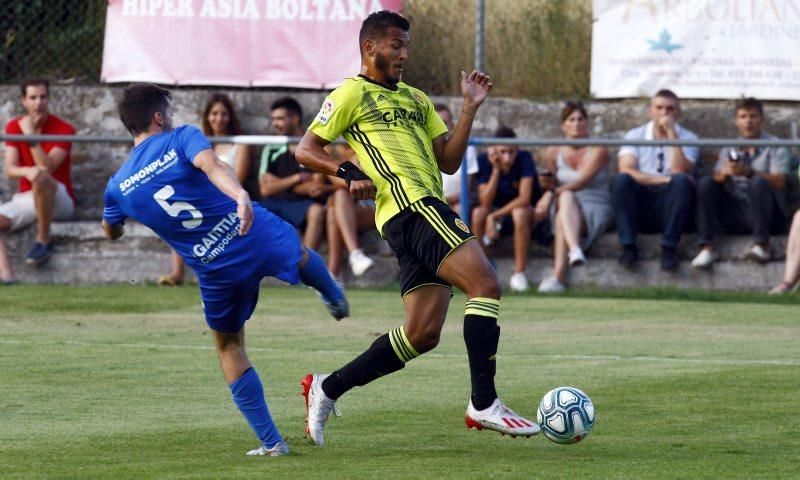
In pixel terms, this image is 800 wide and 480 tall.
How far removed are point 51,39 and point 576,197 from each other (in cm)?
710

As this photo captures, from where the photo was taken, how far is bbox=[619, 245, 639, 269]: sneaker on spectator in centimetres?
1497

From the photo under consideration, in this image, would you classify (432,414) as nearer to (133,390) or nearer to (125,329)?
(133,390)

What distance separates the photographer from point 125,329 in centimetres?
1221

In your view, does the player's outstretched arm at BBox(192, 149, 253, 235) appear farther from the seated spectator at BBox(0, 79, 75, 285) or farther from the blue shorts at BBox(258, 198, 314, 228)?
the seated spectator at BBox(0, 79, 75, 285)

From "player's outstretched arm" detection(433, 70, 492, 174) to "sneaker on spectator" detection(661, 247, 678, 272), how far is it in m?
7.62

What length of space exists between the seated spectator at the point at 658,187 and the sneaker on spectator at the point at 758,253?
2.23 feet

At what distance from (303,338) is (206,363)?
5.23ft

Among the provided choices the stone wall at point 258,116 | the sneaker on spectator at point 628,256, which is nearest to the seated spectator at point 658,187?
the sneaker on spectator at point 628,256

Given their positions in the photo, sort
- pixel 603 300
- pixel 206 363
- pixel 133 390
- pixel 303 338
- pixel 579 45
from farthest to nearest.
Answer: pixel 579 45 → pixel 603 300 → pixel 303 338 → pixel 206 363 → pixel 133 390

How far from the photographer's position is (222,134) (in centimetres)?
1567

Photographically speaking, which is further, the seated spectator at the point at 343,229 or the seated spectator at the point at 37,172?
the seated spectator at the point at 37,172

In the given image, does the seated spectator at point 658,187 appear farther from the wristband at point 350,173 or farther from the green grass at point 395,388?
the wristband at point 350,173

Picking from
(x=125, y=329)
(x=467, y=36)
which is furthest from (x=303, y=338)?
(x=467, y=36)

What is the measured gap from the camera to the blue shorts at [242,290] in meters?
6.93
